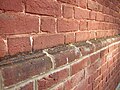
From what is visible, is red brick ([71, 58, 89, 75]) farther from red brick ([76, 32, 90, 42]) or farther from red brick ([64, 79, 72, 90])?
red brick ([76, 32, 90, 42])

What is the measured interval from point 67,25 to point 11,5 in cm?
54

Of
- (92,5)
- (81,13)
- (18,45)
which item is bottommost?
(18,45)

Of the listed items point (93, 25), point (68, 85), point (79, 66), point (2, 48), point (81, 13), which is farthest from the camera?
point (93, 25)

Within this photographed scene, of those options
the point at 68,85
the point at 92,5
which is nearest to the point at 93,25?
the point at 92,5

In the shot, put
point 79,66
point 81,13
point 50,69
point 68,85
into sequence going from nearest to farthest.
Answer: point 50,69, point 68,85, point 79,66, point 81,13

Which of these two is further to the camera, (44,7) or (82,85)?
(82,85)

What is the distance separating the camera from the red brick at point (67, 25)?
1.13m

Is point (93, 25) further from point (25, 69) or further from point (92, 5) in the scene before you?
point (25, 69)

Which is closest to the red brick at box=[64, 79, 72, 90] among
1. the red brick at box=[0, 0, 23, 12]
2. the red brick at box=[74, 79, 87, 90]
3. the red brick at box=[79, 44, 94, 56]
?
the red brick at box=[74, 79, 87, 90]

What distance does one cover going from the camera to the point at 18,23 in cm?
79

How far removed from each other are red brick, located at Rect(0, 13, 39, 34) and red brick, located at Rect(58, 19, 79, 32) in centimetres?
24

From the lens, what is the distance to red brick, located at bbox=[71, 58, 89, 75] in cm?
123

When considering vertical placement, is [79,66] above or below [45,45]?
below

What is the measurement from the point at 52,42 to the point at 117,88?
8.28 ft
